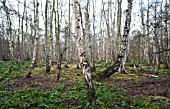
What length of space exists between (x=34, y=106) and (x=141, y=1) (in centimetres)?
3216

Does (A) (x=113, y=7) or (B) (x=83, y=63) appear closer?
(B) (x=83, y=63)

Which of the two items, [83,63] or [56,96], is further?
[56,96]

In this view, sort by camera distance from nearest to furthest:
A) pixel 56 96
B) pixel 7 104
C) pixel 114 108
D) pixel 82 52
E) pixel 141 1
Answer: pixel 114 108
pixel 7 104
pixel 82 52
pixel 56 96
pixel 141 1

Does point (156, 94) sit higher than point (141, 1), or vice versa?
point (141, 1)

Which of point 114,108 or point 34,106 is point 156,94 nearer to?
point 114,108

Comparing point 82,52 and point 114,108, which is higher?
point 82,52

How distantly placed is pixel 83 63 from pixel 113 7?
31.1 meters

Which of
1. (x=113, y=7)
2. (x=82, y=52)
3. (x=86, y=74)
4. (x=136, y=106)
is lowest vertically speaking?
(x=136, y=106)

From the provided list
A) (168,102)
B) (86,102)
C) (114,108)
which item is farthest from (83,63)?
(168,102)

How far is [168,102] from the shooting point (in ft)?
26.4

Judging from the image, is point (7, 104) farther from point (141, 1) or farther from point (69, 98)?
point (141, 1)

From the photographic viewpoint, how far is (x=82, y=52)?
7.89 meters

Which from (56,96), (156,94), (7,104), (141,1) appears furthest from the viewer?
(141,1)

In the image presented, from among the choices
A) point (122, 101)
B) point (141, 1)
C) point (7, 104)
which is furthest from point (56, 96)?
point (141, 1)
